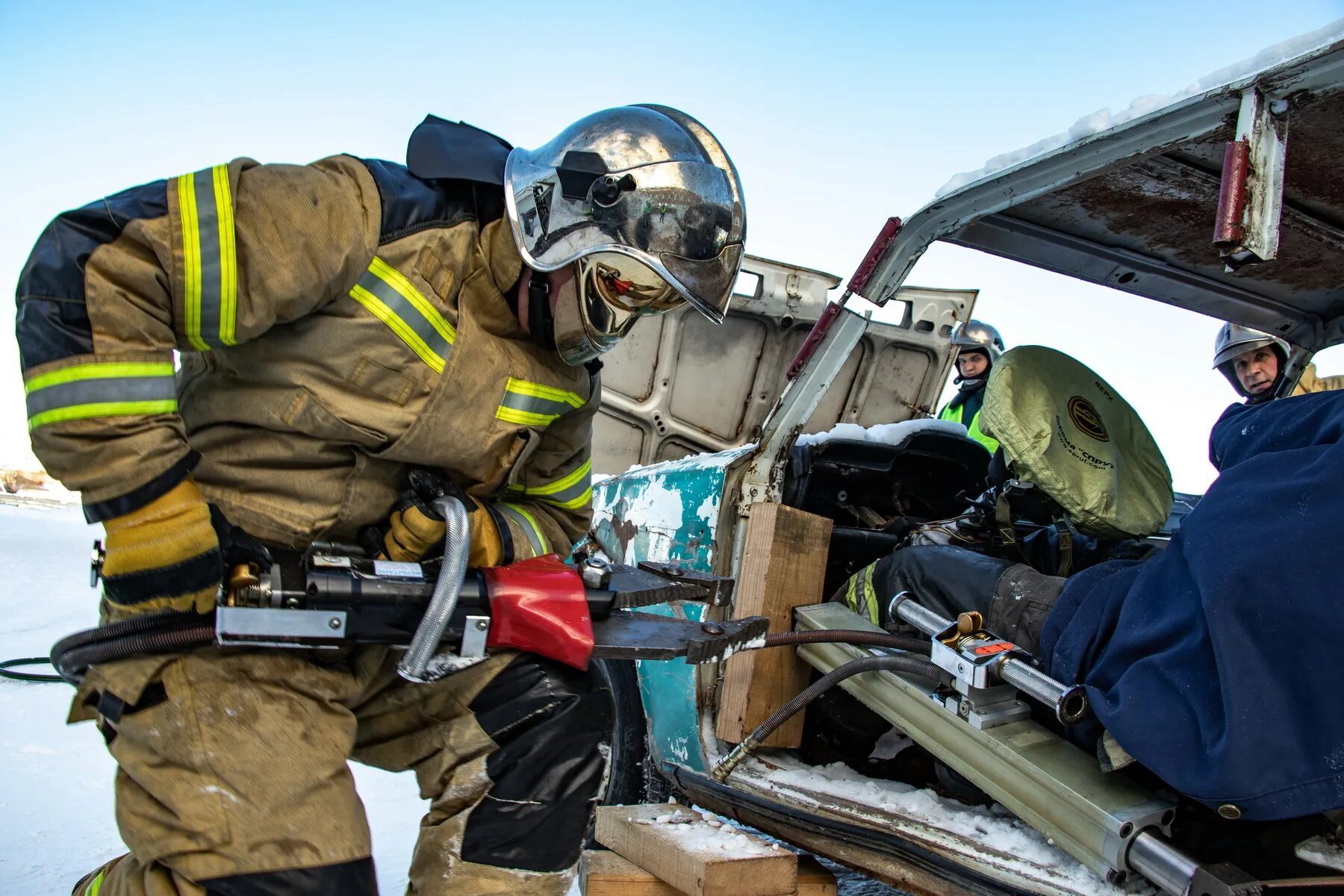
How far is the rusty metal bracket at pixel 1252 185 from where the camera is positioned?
5.37ft

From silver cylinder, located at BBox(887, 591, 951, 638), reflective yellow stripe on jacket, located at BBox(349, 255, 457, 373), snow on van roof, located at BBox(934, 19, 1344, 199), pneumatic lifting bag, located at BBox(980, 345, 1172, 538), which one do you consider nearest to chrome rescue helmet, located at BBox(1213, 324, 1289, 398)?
pneumatic lifting bag, located at BBox(980, 345, 1172, 538)

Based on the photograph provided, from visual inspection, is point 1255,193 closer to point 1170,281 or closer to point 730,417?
point 1170,281

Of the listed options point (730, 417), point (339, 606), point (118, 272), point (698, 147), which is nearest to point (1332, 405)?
point (698, 147)

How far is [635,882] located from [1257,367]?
8.99ft

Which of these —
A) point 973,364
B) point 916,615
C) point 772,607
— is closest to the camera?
point 916,615

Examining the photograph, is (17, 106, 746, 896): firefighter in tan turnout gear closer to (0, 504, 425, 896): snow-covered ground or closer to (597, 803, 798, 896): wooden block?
(597, 803, 798, 896): wooden block

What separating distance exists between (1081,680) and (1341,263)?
1713 mm

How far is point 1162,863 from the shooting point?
1.50m

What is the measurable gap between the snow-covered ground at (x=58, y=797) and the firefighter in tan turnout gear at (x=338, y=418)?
0.92 meters

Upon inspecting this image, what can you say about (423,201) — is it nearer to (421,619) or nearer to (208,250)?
(208,250)

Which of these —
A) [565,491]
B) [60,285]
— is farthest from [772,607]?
[60,285]

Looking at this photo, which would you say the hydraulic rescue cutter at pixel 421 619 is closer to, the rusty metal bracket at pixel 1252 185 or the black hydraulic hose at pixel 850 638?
the black hydraulic hose at pixel 850 638

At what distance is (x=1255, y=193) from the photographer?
64.8 inches

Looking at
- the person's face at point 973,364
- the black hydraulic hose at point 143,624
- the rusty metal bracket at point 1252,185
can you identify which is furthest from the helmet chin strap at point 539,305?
the person's face at point 973,364
